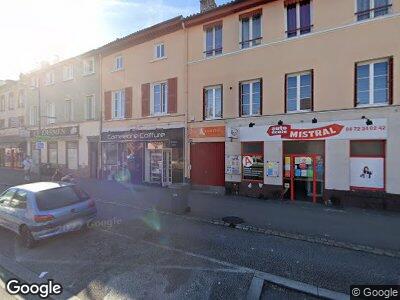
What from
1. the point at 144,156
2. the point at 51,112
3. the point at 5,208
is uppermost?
the point at 51,112

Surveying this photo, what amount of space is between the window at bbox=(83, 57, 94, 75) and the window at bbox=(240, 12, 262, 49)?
11762mm

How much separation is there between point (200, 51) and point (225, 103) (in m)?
3.14

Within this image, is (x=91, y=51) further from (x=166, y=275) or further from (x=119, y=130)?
(x=166, y=275)

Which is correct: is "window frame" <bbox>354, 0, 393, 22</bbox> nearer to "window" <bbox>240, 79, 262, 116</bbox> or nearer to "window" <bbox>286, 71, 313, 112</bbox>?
"window" <bbox>286, 71, 313, 112</bbox>

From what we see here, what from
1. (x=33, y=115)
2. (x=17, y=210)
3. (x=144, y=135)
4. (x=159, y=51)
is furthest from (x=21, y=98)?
(x=17, y=210)

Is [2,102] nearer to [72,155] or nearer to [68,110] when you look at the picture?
[68,110]

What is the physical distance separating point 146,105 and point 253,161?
7.50 m

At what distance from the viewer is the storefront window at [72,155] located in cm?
2225

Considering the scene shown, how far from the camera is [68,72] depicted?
74.9 ft

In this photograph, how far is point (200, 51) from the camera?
49.5 feet

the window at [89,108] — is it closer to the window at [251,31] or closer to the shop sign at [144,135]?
the shop sign at [144,135]

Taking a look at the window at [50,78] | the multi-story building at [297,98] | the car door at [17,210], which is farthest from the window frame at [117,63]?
the car door at [17,210]

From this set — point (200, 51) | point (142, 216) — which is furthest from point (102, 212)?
point (200, 51)

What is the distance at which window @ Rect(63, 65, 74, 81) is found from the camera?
2247 centimetres
